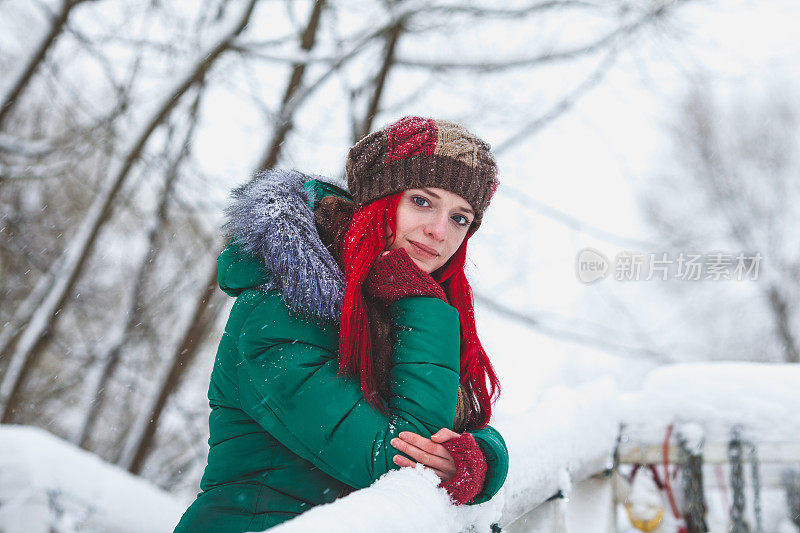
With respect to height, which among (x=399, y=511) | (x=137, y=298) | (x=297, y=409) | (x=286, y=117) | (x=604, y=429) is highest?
(x=286, y=117)

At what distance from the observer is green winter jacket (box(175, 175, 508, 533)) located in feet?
3.58

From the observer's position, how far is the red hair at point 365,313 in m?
1.18

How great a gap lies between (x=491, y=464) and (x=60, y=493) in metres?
1.31

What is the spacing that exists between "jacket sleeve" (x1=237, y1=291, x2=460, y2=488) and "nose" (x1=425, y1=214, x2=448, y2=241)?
0.60ft

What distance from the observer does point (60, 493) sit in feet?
5.82

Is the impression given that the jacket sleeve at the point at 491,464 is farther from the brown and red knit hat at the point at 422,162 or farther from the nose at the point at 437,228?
the brown and red knit hat at the point at 422,162

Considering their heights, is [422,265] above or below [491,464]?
above

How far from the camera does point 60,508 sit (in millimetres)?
1729

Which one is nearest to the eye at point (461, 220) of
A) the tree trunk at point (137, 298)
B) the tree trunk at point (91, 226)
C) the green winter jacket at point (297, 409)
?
the green winter jacket at point (297, 409)

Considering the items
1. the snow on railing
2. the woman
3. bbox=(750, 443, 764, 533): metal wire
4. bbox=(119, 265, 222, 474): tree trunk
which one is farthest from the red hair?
bbox=(119, 265, 222, 474): tree trunk

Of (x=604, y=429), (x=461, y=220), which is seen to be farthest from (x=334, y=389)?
(x=604, y=429)

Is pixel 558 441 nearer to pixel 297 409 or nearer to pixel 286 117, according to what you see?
pixel 297 409

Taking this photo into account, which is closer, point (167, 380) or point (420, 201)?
point (420, 201)

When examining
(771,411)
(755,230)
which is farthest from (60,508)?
(755,230)
